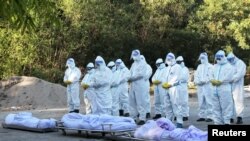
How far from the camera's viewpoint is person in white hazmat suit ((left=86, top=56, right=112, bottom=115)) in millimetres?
15031

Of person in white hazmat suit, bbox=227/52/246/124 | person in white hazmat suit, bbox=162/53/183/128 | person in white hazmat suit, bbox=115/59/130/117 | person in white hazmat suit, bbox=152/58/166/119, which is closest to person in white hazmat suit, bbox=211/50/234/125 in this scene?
person in white hazmat suit, bbox=227/52/246/124

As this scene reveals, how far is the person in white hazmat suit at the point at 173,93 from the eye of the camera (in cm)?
1321

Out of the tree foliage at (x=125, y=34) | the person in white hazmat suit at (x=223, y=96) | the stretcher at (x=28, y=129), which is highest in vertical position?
the tree foliage at (x=125, y=34)

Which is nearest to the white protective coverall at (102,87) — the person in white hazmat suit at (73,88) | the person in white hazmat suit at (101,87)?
the person in white hazmat suit at (101,87)

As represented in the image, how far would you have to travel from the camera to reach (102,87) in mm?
15070

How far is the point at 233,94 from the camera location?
14.0 metres

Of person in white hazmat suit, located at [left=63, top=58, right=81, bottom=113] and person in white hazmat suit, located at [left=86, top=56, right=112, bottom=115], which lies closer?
person in white hazmat suit, located at [left=86, top=56, right=112, bottom=115]

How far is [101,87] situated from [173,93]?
8.83 ft

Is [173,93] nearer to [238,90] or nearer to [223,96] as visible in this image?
[223,96]

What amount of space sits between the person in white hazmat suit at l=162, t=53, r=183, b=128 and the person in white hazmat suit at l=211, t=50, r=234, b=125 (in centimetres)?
95

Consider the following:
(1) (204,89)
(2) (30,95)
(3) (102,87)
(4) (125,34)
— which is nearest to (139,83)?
(3) (102,87)

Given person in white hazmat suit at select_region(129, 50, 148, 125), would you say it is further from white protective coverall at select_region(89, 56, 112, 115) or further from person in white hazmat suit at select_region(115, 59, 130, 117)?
person in white hazmat suit at select_region(115, 59, 130, 117)

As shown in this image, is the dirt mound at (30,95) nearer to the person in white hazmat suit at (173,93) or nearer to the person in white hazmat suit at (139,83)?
the person in white hazmat suit at (139,83)

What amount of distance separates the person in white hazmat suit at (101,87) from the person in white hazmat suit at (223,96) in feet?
11.3
